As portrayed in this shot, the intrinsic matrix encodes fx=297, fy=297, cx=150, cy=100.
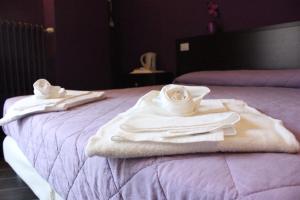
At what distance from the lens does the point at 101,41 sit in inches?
148

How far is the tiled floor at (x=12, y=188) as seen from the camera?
170 centimetres

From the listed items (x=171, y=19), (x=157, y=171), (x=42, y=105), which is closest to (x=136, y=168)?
(x=157, y=171)

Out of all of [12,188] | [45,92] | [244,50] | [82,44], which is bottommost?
[12,188]

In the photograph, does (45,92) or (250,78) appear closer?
(45,92)

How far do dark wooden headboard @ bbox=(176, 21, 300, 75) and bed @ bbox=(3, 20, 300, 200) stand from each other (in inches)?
43.7

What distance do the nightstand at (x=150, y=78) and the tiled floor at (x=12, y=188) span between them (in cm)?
168

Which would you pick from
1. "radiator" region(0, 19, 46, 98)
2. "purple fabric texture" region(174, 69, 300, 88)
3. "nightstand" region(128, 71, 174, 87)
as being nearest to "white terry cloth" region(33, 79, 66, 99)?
"purple fabric texture" region(174, 69, 300, 88)

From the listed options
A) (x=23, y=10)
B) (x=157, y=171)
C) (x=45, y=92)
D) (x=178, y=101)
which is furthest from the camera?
(x=23, y=10)

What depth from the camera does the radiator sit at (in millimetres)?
2805

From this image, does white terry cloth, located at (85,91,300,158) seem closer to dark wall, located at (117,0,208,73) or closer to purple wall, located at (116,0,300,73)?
purple wall, located at (116,0,300,73)

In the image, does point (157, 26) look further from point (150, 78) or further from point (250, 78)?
point (250, 78)

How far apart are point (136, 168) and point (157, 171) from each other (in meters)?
0.06

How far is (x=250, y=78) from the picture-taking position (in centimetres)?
204

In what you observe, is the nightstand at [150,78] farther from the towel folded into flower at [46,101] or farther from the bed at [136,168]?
the bed at [136,168]
